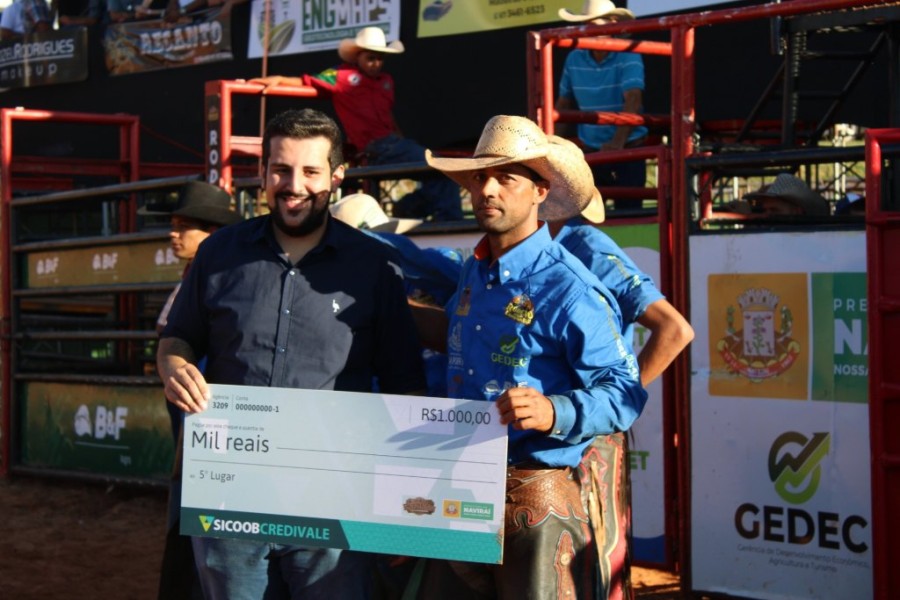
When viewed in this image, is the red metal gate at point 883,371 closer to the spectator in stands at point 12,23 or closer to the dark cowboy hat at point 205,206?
the dark cowboy hat at point 205,206

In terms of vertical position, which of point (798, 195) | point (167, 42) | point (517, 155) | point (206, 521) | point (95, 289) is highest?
point (167, 42)

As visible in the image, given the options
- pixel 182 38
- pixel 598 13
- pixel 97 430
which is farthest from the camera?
pixel 182 38

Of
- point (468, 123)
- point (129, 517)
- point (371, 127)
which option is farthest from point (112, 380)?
point (468, 123)

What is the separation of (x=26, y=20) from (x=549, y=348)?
11474 millimetres

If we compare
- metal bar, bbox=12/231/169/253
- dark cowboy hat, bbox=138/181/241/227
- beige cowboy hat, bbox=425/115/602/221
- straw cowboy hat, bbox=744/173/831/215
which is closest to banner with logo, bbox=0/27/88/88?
metal bar, bbox=12/231/169/253

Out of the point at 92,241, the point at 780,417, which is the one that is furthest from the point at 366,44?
the point at 780,417

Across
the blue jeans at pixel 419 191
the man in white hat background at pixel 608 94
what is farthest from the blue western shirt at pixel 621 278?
the blue jeans at pixel 419 191

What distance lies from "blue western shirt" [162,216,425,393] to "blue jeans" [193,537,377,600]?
41cm

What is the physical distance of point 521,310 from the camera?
119 inches

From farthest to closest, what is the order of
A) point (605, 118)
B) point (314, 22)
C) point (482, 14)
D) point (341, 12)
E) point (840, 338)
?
point (314, 22) < point (341, 12) < point (482, 14) < point (605, 118) < point (840, 338)

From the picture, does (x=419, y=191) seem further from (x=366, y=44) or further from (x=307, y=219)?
(x=307, y=219)

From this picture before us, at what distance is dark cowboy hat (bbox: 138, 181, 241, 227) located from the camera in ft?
17.8

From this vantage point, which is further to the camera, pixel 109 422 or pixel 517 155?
pixel 109 422

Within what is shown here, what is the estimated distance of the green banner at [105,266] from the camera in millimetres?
7816
